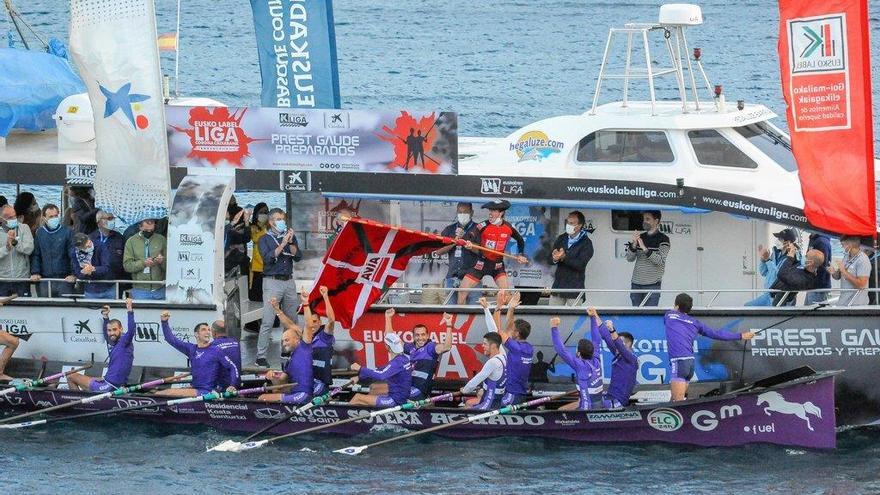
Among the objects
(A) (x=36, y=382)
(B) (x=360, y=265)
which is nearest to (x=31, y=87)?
(A) (x=36, y=382)

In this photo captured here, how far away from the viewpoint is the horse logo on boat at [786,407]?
1947 centimetres

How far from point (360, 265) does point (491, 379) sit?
2280 millimetres

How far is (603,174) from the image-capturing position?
21328 mm

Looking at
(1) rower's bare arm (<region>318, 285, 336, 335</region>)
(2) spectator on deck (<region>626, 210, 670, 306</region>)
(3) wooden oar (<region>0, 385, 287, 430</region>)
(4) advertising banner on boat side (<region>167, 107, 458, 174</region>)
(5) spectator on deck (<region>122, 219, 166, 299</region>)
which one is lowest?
(3) wooden oar (<region>0, 385, 287, 430</region>)

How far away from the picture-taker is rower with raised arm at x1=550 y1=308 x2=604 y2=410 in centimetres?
1969

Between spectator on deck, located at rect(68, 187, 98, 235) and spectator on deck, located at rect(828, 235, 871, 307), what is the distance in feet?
33.1

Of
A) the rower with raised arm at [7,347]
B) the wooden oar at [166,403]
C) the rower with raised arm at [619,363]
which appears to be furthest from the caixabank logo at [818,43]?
the rower with raised arm at [7,347]

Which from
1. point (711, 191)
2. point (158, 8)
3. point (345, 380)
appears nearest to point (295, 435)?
point (345, 380)

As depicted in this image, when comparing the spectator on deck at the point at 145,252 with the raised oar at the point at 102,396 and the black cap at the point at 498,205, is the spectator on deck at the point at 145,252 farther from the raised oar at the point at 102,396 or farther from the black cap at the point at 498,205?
the black cap at the point at 498,205

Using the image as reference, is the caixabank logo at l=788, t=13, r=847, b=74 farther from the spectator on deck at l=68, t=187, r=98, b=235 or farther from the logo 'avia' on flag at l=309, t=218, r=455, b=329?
the spectator on deck at l=68, t=187, r=98, b=235

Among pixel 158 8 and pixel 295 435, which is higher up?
pixel 158 8

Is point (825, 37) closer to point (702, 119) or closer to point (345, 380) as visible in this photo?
point (702, 119)

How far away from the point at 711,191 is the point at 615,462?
11.8 ft

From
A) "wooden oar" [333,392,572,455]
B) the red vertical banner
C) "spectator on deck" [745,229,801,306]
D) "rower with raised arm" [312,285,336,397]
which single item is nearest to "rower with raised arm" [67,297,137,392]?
"rower with raised arm" [312,285,336,397]
